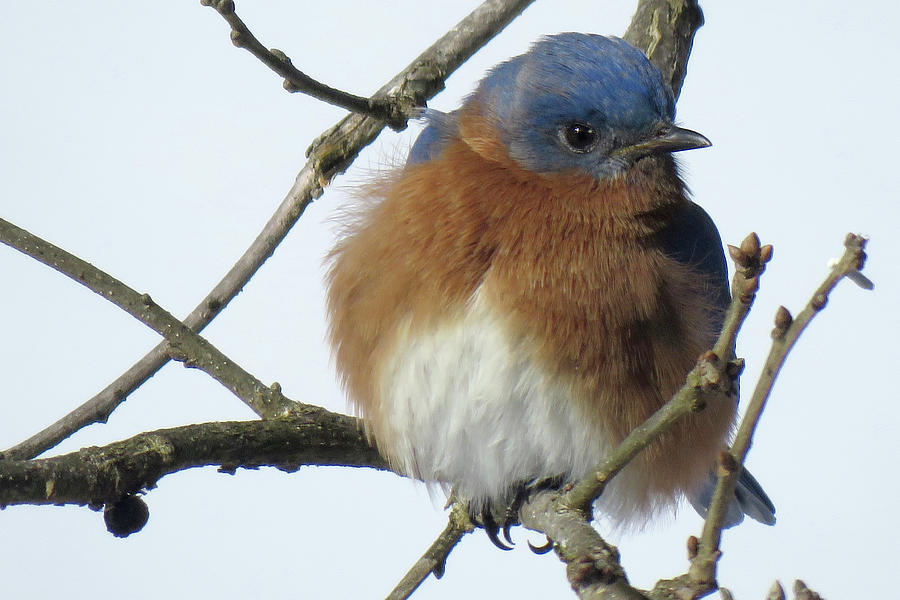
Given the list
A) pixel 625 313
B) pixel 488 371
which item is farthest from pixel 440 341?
pixel 625 313

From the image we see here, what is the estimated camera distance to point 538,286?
11.7ft

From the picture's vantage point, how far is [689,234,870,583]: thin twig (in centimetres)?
196

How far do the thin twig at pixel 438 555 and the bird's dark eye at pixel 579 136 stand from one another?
1.57m

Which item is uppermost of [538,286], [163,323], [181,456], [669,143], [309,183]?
[309,183]

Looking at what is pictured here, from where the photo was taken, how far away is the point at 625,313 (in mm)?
3580

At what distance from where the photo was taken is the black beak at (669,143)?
374cm

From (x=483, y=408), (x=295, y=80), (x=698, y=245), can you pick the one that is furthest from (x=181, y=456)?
(x=698, y=245)

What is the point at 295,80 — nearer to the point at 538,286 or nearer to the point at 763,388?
the point at 538,286

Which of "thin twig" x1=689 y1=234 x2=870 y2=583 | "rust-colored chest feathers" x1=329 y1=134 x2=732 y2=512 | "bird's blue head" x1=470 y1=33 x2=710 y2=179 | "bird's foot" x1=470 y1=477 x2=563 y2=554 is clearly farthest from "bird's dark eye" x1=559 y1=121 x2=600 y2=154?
"thin twig" x1=689 y1=234 x2=870 y2=583

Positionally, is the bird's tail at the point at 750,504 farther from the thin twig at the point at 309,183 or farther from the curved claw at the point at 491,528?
the thin twig at the point at 309,183

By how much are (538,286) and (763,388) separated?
62.6 inches

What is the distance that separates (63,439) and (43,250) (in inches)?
30.2

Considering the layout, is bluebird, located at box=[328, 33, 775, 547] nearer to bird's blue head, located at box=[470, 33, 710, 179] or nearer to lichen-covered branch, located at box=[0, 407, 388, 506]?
bird's blue head, located at box=[470, 33, 710, 179]

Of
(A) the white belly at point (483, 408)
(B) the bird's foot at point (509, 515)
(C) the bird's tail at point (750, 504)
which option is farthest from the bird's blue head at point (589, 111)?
(C) the bird's tail at point (750, 504)
